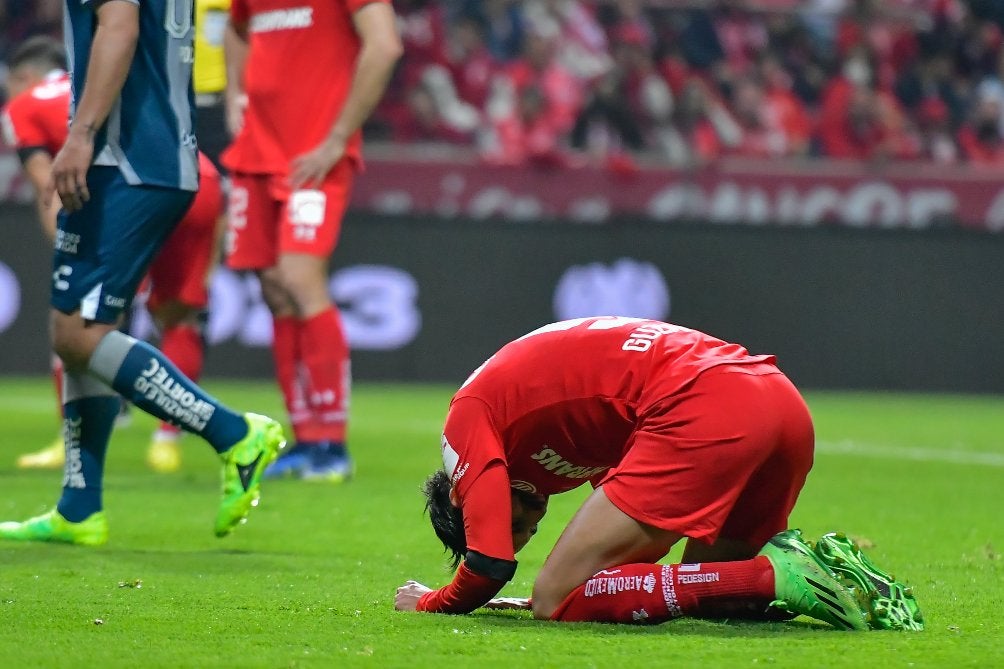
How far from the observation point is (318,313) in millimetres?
7062

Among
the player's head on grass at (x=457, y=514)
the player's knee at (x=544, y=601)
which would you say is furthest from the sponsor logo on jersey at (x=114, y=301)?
the player's knee at (x=544, y=601)

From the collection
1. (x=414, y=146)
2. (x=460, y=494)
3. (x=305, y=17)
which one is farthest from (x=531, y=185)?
(x=460, y=494)

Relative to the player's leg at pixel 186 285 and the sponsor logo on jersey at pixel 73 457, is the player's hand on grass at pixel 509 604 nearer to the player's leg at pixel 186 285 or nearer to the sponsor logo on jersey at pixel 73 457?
the sponsor logo on jersey at pixel 73 457

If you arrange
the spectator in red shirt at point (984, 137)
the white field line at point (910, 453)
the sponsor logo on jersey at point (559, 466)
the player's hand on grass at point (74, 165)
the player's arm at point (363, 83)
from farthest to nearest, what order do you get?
the spectator in red shirt at point (984, 137) → the white field line at point (910, 453) → the player's arm at point (363, 83) → the player's hand on grass at point (74, 165) → the sponsor logo on jersey at point (559, 466)

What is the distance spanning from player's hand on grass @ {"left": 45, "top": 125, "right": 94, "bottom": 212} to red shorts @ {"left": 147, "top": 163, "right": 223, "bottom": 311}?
2226 millimetres

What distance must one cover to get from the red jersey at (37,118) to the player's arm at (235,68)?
881mm

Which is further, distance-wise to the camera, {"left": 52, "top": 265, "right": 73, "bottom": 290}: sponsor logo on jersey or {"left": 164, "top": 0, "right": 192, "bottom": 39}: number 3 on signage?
{"left": 164, "top": 0, "right": 192, "bottom": 39}: number 3 on signage

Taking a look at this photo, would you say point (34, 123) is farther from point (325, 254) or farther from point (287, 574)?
point (287, 574)

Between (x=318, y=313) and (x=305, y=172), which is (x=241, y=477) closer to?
(x=318, y=313)

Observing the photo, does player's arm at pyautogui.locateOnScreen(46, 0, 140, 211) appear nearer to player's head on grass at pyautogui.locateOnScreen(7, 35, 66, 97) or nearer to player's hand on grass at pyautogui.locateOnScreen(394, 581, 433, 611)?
player's hand on grass at pyautogui.locateOnScreen(394, 581, 433, 611)

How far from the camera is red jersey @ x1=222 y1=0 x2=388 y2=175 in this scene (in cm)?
723

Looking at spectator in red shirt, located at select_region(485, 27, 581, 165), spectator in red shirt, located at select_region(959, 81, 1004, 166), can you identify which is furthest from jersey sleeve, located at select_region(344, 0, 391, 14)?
spectator in red shirt, located at select_region(959, 81, 1004, 166)

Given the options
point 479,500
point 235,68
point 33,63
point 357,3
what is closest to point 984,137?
point 235,68

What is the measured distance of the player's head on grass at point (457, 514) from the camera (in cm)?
412
